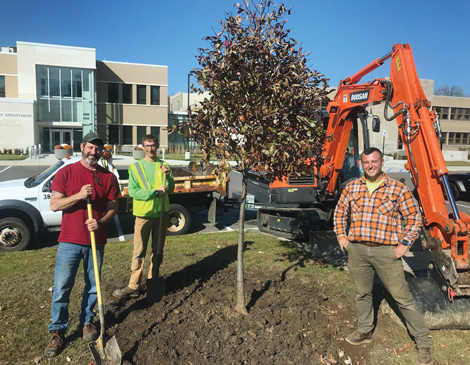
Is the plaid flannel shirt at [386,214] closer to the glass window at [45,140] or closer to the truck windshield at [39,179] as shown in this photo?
the truck windshield at [39,179]

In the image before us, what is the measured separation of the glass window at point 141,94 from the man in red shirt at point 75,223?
38.0 meters

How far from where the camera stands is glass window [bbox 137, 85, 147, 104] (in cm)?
3966

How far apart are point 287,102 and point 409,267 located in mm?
4293

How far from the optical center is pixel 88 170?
3.77 m

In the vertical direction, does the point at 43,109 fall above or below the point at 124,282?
above

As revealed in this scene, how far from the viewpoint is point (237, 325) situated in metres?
4.11

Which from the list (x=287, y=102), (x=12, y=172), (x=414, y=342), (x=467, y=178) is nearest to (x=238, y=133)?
(x=287, y=102)

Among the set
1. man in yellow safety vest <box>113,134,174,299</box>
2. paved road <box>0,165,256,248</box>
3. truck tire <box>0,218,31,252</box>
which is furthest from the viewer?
paved road <box>0,165,256,248</box>

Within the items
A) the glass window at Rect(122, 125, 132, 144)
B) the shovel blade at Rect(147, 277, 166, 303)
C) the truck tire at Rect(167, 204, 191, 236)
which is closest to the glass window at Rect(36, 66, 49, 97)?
the glass window at Rect(122, 125, 132, 144)

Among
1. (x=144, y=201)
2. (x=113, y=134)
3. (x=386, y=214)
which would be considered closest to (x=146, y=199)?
(x=144, y=201)

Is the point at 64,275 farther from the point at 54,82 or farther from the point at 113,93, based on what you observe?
the point at 113,93

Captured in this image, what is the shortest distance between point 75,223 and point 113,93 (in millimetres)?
38287

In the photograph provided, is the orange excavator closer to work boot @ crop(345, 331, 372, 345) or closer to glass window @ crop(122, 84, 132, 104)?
work boot @ crop(345, 331, 372, 345)

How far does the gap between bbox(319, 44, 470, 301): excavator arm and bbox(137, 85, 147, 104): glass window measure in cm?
3616
